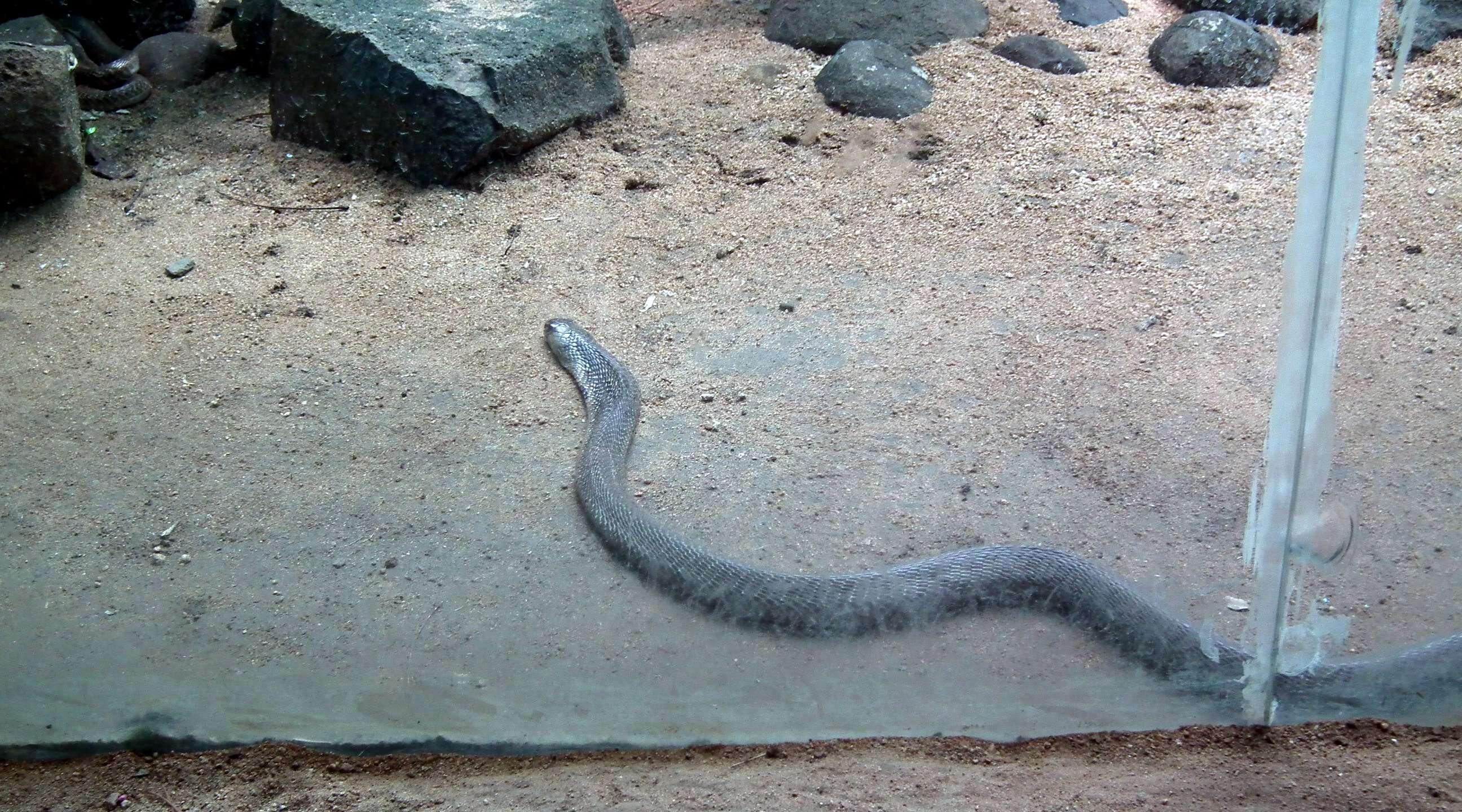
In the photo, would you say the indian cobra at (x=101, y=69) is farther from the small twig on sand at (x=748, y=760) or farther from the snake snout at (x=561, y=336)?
the small twig on sand at (x=748, y=760)

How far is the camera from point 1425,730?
1.52m

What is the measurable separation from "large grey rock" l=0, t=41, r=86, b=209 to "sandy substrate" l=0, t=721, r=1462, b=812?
244cm

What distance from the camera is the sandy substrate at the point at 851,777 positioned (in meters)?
1.49

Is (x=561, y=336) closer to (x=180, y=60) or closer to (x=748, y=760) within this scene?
(x=748, y=760)

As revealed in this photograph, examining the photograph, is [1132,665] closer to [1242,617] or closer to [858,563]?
[1242,617]

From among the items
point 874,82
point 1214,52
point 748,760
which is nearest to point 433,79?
point 874,82

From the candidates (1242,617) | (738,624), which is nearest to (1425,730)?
(1242,617)

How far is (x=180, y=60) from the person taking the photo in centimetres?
446

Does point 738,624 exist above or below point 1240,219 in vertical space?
below

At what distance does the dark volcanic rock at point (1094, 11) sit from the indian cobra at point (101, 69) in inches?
142

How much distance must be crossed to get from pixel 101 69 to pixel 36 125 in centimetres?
102

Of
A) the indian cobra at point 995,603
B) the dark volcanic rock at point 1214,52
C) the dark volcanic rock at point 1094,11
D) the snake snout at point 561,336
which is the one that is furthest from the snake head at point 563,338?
the dark volcanic rock at point 1094,11

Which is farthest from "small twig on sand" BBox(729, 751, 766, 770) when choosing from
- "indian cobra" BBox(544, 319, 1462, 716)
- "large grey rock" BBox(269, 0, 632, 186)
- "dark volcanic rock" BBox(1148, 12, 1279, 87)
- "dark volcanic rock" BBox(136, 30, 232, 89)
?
"dark volcanic rock" BBox(136, 30, 232, 89)

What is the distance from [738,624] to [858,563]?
0.25 m
